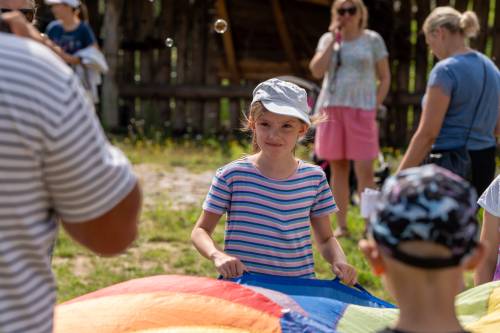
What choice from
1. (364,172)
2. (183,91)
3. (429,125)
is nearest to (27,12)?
(429,125)

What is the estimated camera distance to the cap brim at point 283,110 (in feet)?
11.9

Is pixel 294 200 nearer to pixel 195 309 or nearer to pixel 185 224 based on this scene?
pixel 195 309

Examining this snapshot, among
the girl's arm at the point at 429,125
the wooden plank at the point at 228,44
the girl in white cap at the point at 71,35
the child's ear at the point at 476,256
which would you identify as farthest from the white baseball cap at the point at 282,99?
the wooden plank at the point at 228,44

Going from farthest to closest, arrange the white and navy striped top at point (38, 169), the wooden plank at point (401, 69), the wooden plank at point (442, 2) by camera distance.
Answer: the wooden plank at point (401, 69)
the wooden plank at point (442, 2)
the white and navy striped top at point (38, 169)

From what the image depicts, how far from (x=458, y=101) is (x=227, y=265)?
212cm

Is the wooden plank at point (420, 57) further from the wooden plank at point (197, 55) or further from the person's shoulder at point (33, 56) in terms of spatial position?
the person's shoulder at point (33, 56)

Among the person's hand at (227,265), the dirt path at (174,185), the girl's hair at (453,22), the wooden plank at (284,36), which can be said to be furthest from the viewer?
the wooden plank at (284,36)

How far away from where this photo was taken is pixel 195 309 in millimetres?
3160

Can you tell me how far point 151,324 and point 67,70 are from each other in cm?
145

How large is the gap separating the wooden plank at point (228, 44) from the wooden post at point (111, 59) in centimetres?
120

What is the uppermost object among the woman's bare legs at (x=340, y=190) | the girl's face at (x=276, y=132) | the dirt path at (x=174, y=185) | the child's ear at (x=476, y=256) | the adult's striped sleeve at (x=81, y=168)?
the adult's striped sleeve at (x=81, y=168)

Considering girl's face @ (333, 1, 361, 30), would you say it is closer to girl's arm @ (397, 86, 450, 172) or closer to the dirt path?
girl's arm @ (397, 86, 450, 172)

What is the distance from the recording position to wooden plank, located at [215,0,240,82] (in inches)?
452

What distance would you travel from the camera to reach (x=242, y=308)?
3.17 m
